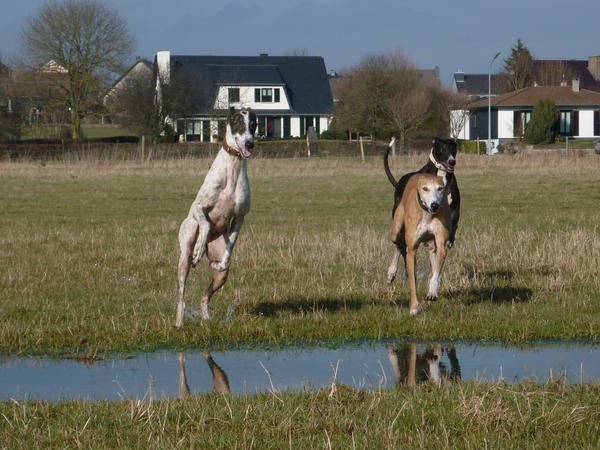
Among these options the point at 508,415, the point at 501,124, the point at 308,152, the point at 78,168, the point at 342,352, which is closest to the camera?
the point at 508,415

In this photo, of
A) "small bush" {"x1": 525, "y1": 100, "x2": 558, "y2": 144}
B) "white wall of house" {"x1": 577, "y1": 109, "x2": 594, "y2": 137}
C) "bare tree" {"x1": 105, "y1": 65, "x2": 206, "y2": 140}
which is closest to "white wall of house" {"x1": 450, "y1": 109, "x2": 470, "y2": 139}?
"small bush" {"x1": 525, "y1": 100, "x2": 558, "y2": 144}

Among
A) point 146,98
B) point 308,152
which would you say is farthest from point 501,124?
point 308,152

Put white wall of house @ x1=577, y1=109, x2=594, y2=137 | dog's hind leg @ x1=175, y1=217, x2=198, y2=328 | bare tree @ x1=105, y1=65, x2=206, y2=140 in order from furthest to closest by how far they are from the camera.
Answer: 1. white wall of house @ x1=577, y1=109, x2=594, y2=137
2. bare tree @ x1=105, y1=65, x2=206, y2=140
3. dog's hind leg @ x1=175, y1=217, x2=198, y2=328

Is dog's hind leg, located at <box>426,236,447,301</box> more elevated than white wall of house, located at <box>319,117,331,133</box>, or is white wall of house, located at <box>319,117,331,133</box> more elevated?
white wall of house, located at <box>319,117,331,133</box>

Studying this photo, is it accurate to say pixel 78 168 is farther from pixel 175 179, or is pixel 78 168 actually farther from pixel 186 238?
pixel 186 238

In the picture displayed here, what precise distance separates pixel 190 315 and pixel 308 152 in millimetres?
44382

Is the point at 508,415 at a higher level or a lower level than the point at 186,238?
lower

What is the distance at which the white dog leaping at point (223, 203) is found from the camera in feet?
30.8

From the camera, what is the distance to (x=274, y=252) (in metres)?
15.0

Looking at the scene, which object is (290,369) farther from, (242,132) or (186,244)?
(242,132)

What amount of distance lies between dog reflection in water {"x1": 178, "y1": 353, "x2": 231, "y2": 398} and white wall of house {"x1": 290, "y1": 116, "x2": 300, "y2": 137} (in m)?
85.2

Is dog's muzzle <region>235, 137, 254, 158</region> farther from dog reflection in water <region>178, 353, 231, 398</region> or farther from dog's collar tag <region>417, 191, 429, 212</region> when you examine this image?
dog reflection in water <region>178, 353, 231, 398</region>

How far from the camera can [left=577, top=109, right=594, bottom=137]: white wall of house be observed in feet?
282

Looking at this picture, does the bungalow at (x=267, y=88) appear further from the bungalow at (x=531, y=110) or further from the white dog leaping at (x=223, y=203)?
the white dog leaping at (x=223, y=203)
